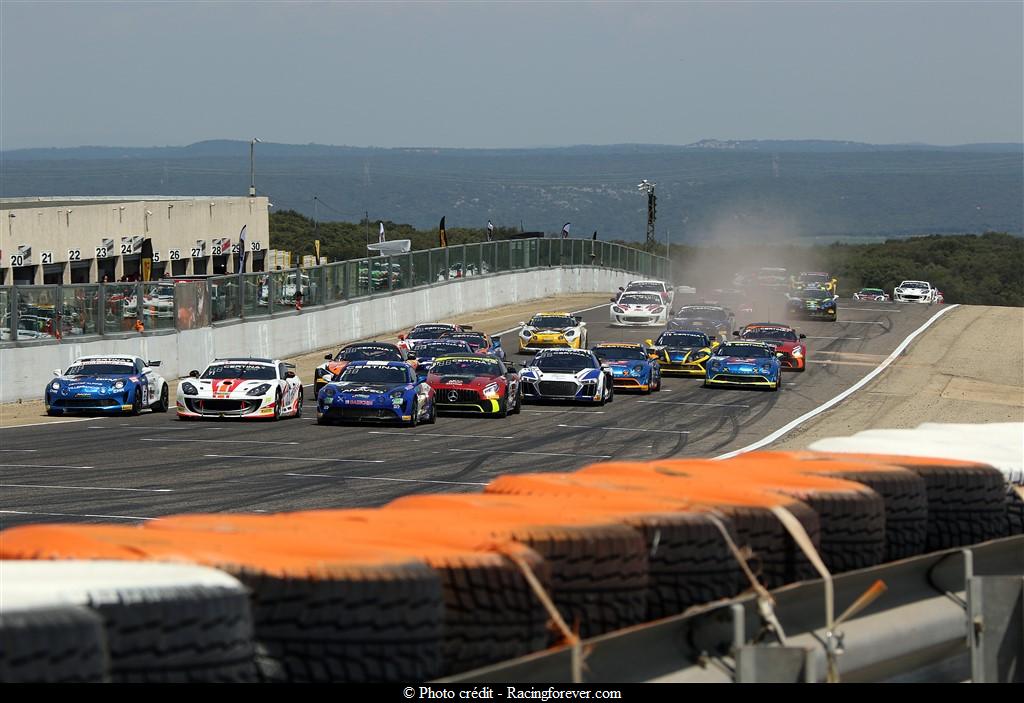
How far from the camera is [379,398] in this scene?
28359 mm

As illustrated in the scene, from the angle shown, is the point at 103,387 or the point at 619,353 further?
the point at 619,353

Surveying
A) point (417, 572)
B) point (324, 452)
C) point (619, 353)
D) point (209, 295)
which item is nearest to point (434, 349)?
point (619, 353)

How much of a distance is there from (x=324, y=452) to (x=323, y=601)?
2019 cm

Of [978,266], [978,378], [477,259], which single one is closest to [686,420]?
[978,378]

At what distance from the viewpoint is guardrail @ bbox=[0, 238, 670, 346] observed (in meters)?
33.5

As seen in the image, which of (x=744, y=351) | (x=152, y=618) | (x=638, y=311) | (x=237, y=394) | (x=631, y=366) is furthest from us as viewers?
(x=638, y=311)

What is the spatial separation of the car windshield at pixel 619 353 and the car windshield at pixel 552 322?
935 cm

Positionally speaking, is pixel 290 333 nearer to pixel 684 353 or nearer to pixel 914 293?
pixel 684 353

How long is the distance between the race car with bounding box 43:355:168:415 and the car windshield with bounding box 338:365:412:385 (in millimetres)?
4397

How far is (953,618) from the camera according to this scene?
22.8 feet

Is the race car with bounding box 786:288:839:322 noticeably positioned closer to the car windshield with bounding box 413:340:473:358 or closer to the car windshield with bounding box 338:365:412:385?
the car windshield with bounding box 413:340:473:358

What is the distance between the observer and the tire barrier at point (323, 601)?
4.40 metres

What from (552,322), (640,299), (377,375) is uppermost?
(377,375)

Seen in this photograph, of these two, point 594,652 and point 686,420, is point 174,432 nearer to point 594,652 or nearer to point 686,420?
point 686,420
